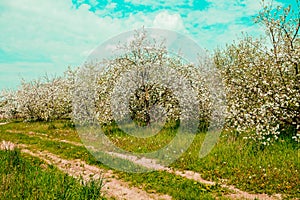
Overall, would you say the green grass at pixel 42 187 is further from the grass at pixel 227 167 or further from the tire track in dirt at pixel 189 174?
the tire track in dirt at pixel 189 174

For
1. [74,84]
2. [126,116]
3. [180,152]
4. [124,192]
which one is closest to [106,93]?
[126,116]

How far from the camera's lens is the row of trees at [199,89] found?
42.3 feet

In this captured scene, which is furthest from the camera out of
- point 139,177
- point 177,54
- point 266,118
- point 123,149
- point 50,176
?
point 177,54

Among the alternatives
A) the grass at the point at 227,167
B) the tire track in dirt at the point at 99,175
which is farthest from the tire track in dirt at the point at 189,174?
the tire track in dirt at the point at 99,175

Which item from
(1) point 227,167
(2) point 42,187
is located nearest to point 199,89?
(1) point 227,167

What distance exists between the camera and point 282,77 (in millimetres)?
13328

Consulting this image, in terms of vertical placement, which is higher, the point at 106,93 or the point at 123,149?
the point at 106,93

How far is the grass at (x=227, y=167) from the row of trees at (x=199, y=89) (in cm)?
73

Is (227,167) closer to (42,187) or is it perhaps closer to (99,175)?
(99,175)

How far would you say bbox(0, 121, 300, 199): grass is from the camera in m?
9.02

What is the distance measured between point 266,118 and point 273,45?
421 centimetres

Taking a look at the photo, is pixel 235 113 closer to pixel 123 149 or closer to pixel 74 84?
pixel 123 149

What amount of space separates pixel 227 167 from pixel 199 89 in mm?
8286

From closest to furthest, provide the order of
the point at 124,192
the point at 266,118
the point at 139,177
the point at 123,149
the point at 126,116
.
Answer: the point at 124,192 < the point at 139,177 < the point at 266,118 < the point at 123,149 < the point at 126,116
